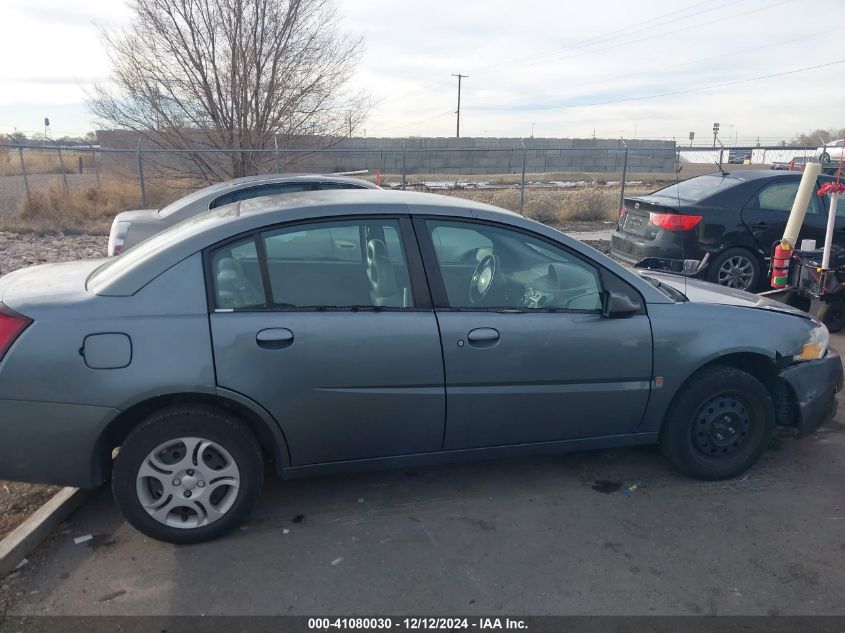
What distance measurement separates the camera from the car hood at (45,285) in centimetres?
320

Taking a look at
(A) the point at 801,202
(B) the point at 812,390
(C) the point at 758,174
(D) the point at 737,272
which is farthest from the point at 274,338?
(C) the point at 758,174

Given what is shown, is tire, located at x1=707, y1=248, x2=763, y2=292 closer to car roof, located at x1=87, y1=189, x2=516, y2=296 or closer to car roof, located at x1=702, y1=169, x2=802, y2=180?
car roof, located at x1=702, y1=169, x2=802, y2=180

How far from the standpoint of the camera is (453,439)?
3.61m

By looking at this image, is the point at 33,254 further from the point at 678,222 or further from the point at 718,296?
the point at 718,296

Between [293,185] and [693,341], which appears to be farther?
[293,185]

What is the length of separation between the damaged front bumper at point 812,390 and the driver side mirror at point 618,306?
1095 millimetres

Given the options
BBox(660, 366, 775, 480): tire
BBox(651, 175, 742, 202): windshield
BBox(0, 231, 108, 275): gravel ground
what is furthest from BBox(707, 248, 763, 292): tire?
BBox(0, 231, 108, 275): gravel ground

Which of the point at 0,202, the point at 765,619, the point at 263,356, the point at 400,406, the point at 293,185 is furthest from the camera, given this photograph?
the point at 0,202

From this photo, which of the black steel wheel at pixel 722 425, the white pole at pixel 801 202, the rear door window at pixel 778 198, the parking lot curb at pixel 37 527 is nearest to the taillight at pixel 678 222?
the rear door window at pixel 778 198

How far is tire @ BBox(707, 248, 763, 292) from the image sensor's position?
8117mm

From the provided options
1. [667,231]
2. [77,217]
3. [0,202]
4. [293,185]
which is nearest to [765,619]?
[667,231]

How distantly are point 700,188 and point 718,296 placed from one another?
482 centimetres

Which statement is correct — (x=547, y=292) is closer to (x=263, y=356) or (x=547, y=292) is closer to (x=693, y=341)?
(x=693, y=341)

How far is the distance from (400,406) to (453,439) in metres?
0.38
